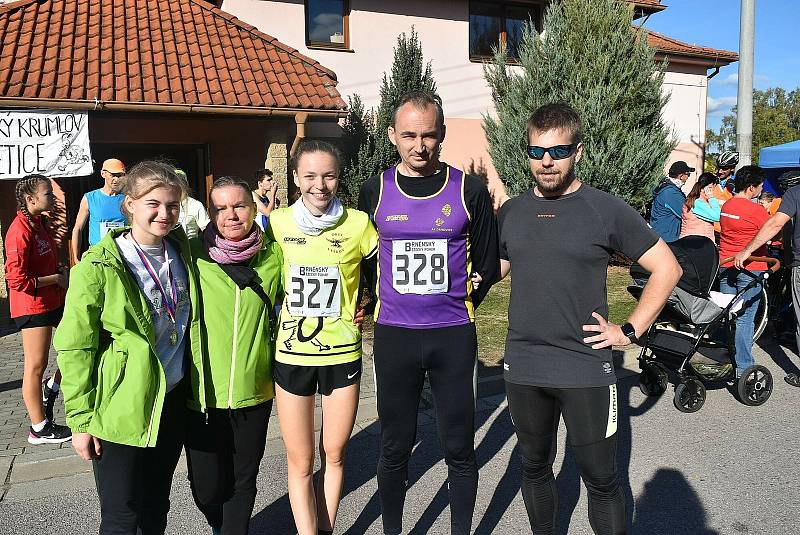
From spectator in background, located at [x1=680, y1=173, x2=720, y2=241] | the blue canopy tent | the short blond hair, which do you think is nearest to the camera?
the short blond hair

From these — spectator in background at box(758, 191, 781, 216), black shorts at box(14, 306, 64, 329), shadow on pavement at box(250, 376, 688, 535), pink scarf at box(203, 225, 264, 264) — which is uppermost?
spectator in background at box(758, 191, 781, 216)

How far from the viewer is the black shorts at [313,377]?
2834 mm

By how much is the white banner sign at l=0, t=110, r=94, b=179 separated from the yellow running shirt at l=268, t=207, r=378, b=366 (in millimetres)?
6794

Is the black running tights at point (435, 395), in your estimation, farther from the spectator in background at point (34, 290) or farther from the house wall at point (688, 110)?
the house wall at point (688, 110)

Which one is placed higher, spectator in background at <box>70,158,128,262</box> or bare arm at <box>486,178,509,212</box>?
bare arm at <box>486,178,509,212</box>

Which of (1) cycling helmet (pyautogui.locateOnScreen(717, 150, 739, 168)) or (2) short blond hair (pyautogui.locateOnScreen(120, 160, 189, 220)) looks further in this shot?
(1) cycling helmet (pyautogui.locateOnScreen(717, 150, 739, 168))

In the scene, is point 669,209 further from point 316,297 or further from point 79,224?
point 79,224

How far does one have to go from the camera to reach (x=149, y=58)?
31.1ft

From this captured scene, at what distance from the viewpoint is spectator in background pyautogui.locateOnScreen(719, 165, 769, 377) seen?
5.70 metres

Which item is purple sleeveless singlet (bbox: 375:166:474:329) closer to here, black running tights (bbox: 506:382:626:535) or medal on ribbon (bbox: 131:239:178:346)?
black running tights (bbox: 506:382:626:535)

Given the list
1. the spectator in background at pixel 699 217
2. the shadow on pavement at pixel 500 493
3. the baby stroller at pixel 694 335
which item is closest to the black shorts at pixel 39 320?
the shadow on pavement at pixel 500 493

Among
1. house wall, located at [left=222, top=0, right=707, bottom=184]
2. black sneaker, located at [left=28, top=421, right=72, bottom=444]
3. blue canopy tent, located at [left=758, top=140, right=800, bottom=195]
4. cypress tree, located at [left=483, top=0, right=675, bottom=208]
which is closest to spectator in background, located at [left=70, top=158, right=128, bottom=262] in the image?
black sneaker, located at [left=28, top=421, right=72, bottom=444]

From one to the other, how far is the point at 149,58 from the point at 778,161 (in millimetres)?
10537

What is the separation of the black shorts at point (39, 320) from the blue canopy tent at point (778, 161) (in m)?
10.8
